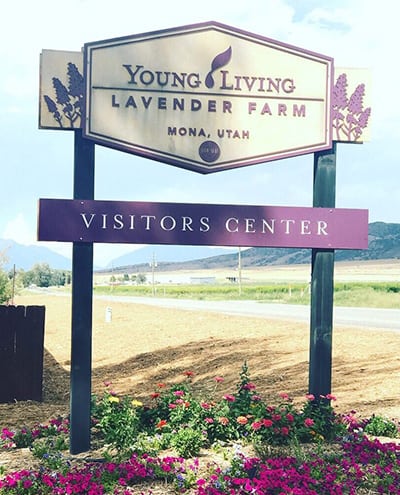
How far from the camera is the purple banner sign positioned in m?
6.29

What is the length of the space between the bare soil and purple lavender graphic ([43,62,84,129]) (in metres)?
4.12

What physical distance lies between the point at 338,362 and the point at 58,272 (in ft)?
466

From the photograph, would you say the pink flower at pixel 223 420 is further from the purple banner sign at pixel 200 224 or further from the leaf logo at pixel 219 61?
the leaf logo at pixel 219 61

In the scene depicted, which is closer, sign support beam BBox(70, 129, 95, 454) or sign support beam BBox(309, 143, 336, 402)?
sign support beam BBox(70, 129, 95, 454)

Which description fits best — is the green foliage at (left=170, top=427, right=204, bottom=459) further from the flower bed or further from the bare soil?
the bare soil

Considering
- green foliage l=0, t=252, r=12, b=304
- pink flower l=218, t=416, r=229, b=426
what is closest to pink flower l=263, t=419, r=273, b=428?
pink flower l=218, t=416, r=229, b=426

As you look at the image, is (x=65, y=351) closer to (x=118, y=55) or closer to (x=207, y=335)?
(x=207, y=335)

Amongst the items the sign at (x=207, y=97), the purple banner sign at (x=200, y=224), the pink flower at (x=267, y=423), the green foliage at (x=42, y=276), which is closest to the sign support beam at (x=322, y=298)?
the purple banner sign at (x=200, y=224)

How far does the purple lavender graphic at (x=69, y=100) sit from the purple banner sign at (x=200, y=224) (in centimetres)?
87

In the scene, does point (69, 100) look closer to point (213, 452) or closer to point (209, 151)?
point (209, 151)

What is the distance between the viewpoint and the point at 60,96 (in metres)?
6.45

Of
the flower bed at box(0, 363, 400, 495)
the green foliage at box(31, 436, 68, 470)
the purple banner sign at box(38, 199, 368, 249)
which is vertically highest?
the purple banner sign at box(38, 199, 368, 249)

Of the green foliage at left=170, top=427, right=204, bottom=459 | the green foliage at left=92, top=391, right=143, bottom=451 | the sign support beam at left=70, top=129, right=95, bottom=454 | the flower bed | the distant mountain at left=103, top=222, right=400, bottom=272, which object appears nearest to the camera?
the flower bed

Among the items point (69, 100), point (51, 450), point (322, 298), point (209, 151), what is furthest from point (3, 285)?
point (322, 298)
